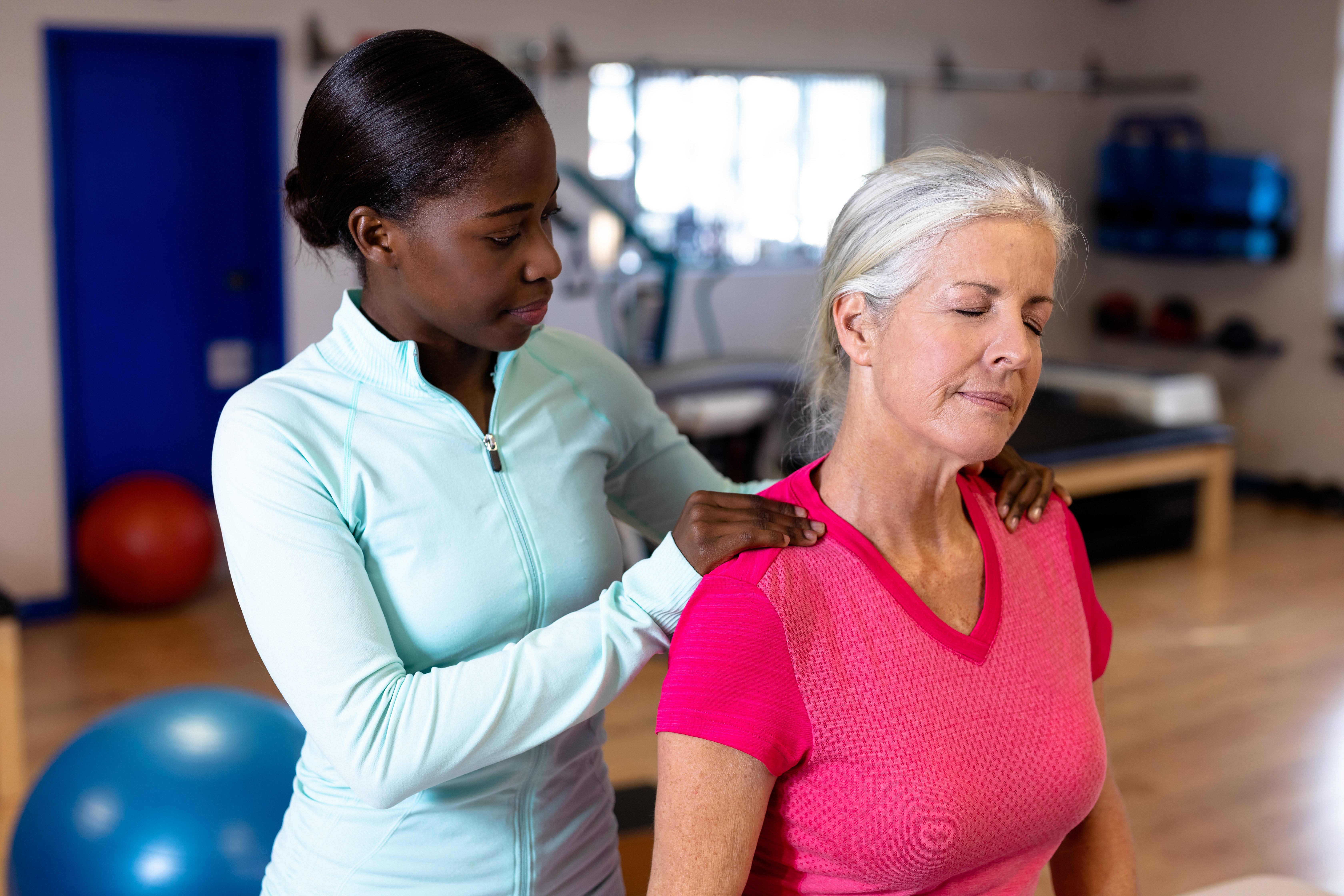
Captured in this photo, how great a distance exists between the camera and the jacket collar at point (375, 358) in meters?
1.25

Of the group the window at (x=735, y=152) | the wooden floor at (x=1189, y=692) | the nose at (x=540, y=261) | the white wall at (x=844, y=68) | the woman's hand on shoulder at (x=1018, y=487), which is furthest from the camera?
the window at (x=735, y=152)

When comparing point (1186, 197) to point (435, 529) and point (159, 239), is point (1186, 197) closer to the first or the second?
point (159, 239)

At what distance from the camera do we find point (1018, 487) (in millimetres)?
1379

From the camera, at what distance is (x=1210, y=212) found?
6801 mm

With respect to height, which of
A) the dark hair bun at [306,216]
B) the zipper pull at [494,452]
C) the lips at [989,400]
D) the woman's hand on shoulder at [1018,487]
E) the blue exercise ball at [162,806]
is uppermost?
the dark hair bun at [306,216]

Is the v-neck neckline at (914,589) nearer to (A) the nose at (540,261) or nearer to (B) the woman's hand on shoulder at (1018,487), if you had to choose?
(B) the woman's hand on shoulder at (1018,487)

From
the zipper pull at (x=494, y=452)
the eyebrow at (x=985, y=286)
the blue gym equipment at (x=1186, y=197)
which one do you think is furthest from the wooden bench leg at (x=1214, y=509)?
the zipper pull at (x=494, y=452)

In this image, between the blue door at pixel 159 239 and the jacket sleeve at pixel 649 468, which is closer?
the jacket sleeve at pixel 649 468

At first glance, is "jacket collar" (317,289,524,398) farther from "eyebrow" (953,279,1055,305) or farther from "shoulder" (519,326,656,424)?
"eyebrow" (953,279,1055,305)

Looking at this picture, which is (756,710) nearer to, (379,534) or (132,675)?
(379,534)

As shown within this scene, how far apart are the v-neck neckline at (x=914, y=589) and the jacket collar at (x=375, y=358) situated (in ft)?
1.23

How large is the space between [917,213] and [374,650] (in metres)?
0.62

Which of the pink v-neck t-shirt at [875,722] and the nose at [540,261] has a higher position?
the nose at [540,261]

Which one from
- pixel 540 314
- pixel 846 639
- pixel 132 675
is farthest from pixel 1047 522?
pixel 132 675
